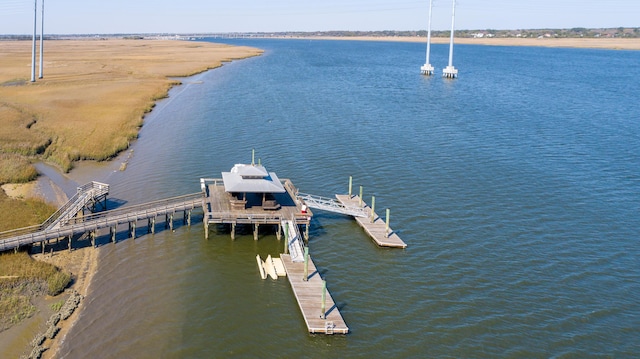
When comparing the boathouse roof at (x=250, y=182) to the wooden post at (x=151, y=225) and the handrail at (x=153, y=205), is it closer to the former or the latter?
the handrail at (x=153, y=205)

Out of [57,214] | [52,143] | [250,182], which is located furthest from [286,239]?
[52,143]

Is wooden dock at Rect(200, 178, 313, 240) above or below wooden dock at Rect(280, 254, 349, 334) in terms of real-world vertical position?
above

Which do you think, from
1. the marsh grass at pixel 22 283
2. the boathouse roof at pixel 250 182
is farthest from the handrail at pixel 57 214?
the boathouse roof at pixel 250 182

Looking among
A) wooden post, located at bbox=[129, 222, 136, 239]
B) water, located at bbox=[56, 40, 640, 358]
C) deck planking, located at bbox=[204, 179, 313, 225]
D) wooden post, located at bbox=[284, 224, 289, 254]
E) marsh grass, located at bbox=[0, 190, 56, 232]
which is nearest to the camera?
water, located at bbox=[56, 40, 640, 358]

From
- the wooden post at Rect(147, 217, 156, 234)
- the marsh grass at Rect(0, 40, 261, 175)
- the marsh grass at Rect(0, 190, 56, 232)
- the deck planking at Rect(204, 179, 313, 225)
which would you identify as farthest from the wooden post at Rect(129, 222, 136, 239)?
the marsh grass at Rect(0, 40, 261, 175)

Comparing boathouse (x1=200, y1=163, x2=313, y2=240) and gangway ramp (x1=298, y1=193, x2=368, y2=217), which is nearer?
boathouse (x1=200, y1=163, x2=313, y2=240)

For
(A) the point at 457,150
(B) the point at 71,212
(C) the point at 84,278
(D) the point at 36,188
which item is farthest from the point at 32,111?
(A) the point at 457,150

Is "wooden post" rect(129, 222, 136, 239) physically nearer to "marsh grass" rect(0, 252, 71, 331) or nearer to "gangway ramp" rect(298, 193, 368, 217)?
"marsh grass" rect(0, 252, 71, 331)
